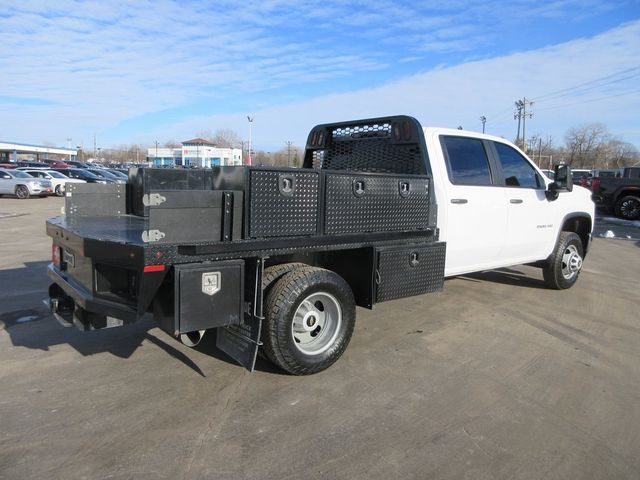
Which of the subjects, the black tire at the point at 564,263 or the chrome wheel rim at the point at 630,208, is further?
the chrome wheel rim at the point at 630,208

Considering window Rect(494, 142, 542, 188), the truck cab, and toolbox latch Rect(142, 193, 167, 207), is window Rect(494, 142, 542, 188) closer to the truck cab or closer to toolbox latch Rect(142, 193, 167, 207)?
the truck cab

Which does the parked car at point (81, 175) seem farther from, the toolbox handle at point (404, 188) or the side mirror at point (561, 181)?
the toolbox handle at point (404, 188)

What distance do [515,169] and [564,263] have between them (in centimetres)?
187

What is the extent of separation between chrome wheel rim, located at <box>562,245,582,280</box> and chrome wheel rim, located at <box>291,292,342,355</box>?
449cm

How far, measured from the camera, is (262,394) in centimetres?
385

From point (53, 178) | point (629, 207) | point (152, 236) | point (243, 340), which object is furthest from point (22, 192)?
point (629, 207)

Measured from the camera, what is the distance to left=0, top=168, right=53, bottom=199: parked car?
2633cm

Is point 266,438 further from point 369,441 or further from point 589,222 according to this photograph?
point 589,222

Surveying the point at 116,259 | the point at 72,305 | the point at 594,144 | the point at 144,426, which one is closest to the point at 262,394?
the point at 144,426

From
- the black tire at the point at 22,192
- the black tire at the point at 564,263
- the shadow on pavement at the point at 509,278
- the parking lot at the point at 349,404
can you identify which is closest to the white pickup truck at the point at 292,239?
the parking lot at the point at 349,404

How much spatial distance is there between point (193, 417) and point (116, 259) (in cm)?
119

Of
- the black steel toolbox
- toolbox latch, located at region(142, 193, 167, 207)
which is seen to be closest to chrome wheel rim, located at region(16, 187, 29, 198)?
the black steel toolbox

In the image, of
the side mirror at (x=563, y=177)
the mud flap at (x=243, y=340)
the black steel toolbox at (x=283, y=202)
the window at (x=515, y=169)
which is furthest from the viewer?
the side mirror at (x=563, y=177)

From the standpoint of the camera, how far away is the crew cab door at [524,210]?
6238 millimetres
